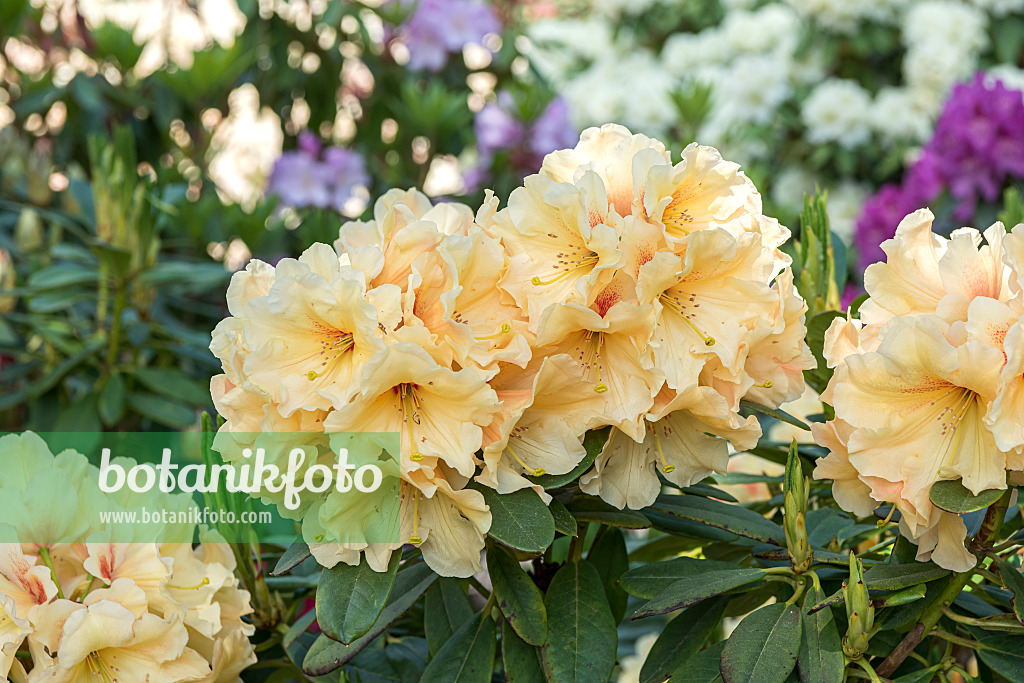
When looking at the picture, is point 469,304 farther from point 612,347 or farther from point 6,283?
point 6,283

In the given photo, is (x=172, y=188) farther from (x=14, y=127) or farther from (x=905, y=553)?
(x=905, y=553)

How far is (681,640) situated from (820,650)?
13 cm

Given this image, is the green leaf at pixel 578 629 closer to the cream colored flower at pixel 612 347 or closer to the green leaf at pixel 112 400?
the cream colored flower at pixel 612 347

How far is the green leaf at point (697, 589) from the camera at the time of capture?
64 centimetres

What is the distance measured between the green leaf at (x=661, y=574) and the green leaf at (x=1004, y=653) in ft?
0.61

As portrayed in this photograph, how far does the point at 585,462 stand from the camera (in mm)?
634

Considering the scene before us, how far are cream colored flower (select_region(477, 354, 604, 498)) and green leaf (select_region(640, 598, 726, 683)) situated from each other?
0.64ft

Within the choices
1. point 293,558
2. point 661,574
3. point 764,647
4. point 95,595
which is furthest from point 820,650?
point 95,595

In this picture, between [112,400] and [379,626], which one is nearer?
[379,626]

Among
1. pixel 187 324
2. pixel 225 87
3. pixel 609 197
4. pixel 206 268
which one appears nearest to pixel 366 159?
pixel 225 87

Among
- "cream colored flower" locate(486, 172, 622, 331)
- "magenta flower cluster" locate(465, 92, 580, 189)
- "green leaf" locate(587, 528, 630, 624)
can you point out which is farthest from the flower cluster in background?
"cream colored flower" locate(486, 172, 622, 331)

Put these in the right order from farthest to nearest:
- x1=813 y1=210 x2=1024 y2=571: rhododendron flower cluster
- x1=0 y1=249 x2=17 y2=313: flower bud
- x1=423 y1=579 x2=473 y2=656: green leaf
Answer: x1=0 y1=249 x2=17 y2=313: flower bud < x1=423 y1=579 x2=473 y2=656: green leaf < x1=813 y1=210 x2=1024 y2=571: rhododendron flower cluster

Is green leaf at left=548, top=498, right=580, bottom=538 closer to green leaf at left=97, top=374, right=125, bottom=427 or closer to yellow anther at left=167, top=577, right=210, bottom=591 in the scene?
yellow anther at left=167, top=577, right=210, bottom=591

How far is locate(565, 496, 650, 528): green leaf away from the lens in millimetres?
684
